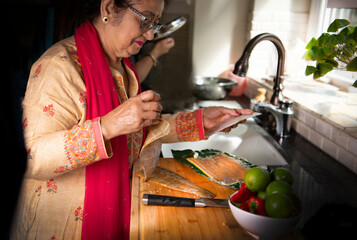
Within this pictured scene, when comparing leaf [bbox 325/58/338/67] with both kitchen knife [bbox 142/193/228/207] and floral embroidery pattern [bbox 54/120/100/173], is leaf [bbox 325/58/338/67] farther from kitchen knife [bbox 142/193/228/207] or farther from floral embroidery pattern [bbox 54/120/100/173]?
floral embroidery pattern [bbox 54/120/100/173]

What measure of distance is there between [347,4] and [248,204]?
91 cm

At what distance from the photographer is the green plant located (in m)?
1.01

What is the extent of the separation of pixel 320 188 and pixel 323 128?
0.43m

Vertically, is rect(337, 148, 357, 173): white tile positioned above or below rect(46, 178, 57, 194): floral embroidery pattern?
above

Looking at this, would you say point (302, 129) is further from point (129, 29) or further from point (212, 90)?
point (129, 29)

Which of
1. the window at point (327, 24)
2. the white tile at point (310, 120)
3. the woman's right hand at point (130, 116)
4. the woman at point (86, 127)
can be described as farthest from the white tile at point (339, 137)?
the woman's right hand at point (130, 116)

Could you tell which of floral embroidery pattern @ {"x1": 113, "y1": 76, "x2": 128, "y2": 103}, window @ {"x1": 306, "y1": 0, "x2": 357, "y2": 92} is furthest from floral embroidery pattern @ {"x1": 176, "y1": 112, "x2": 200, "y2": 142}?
window @ {"x1": 306, "y1": 0, "x2": 357, "y2": 92}

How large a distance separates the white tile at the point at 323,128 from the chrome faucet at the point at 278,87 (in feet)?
0.53

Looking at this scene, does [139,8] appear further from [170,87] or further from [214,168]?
[170,87]

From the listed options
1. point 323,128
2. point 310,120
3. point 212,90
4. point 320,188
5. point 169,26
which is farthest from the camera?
point 212,90

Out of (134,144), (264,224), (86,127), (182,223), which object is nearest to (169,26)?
(134,144)

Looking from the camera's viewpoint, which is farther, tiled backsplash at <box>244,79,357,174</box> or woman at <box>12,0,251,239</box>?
tiled backsplash at <box>244,79,357,174</box>

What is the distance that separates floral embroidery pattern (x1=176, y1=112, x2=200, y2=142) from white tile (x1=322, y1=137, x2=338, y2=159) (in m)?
0.53

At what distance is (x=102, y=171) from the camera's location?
1.13 m
